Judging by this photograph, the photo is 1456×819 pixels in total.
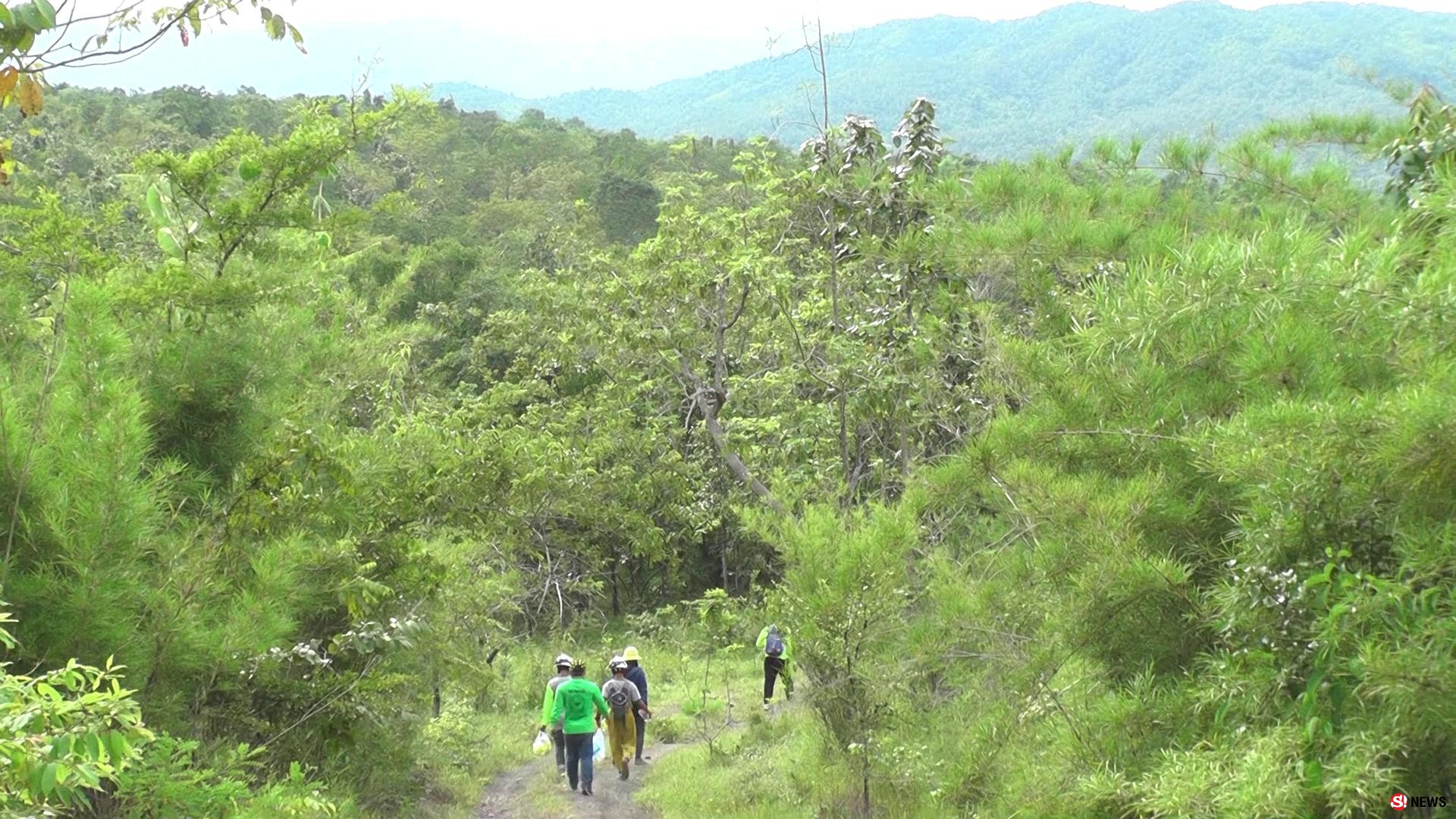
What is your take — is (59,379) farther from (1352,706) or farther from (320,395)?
(1352,706)

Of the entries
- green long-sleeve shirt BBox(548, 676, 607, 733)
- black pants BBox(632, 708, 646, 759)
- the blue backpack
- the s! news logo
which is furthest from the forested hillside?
the blue backpack

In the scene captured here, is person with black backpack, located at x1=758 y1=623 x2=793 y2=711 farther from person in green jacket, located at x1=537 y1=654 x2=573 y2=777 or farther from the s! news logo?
the s! news logo

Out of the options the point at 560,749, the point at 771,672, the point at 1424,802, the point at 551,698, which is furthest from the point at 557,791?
the point at 1424,802

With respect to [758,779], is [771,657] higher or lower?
lower

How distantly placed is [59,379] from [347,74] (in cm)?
240

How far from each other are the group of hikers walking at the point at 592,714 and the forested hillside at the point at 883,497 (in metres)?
0.28

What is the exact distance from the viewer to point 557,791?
9.20 meters

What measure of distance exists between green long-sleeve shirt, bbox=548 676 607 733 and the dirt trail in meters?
0.58

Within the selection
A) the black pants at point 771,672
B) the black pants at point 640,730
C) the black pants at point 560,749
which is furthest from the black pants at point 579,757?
the black pants at point 771,672

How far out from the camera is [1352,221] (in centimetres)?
529

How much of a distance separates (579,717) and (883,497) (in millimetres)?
2855

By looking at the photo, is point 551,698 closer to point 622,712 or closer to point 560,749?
point 560,749

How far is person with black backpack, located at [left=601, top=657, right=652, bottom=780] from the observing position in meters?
9.62

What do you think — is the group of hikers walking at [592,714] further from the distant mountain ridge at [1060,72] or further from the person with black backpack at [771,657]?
the distant mountain ridge at [1060,72]
